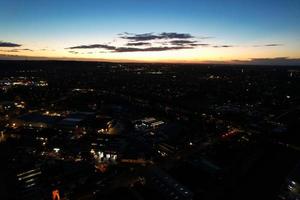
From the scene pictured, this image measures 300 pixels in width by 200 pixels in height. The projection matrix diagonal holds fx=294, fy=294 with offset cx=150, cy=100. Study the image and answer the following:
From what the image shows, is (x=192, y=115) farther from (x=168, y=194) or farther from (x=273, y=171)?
(x=168, y=194)

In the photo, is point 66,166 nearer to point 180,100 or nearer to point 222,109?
point 222,109

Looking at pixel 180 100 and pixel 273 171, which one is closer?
pixel 273 171

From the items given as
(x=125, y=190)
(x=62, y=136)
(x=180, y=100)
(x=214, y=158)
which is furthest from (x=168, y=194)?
(x=180, y=100)

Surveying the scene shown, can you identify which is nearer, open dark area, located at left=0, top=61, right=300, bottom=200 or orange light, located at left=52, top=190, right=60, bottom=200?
orange light, located at left=52, top=190, right=60, bottom=200

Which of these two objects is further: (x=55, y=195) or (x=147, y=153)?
(x=147, y=153)

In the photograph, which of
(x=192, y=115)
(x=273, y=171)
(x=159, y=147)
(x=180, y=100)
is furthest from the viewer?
(x=180, y=100)

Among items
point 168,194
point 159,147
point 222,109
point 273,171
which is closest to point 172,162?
point 159,147

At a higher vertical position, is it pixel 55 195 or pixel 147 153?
pixel 55 195

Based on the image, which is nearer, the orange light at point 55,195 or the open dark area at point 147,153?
the orange light at point 55,195

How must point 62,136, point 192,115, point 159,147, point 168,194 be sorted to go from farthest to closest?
point 192,115
point 62,136
point 159,147
point 168,194
